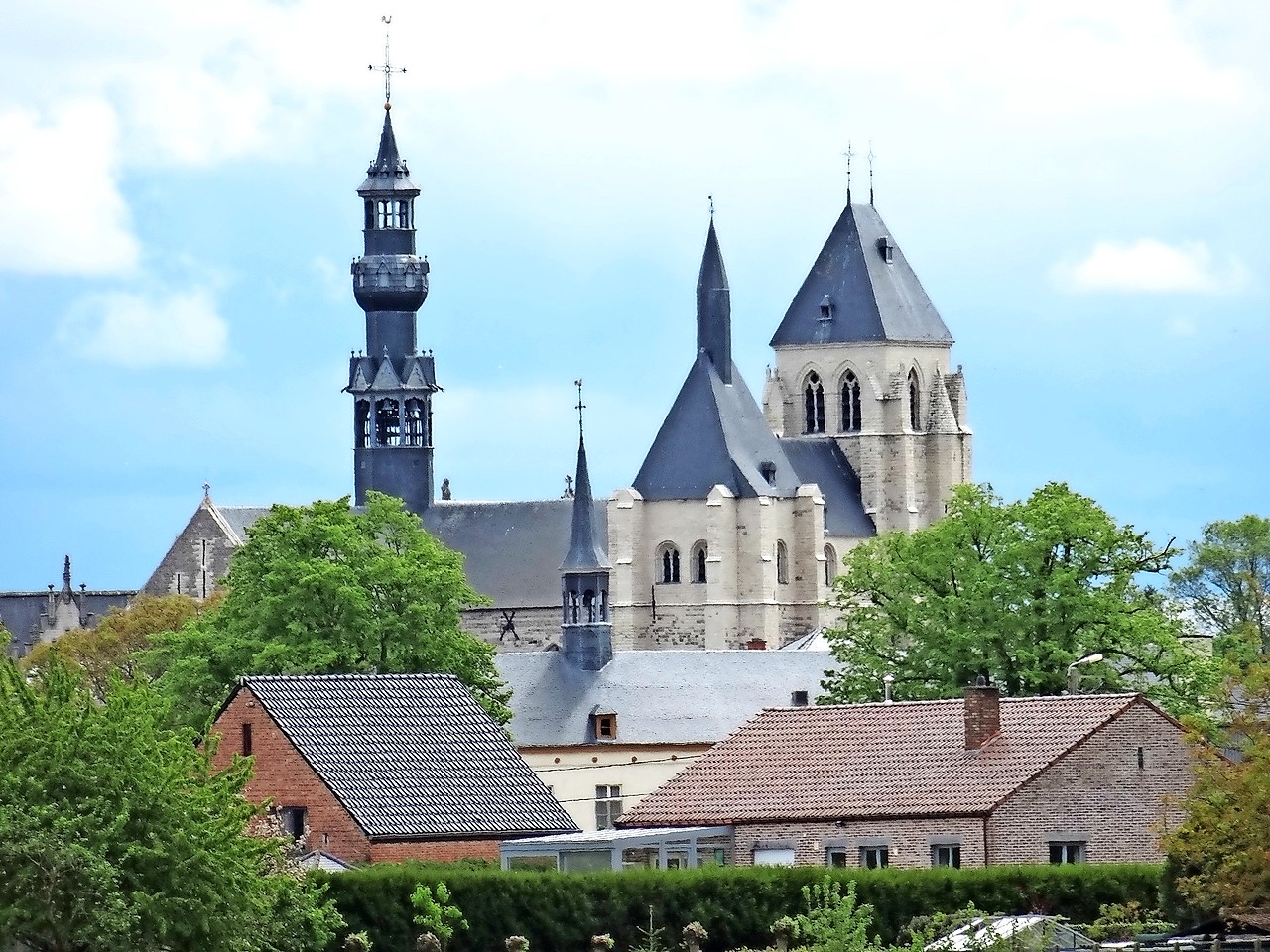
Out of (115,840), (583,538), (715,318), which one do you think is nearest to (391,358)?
(715,318)

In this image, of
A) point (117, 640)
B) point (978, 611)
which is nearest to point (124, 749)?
point (978, 611)

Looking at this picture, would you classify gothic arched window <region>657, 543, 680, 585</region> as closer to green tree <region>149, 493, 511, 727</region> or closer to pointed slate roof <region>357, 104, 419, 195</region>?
pointed slate roof <region>357, 104, 419, 195</region>

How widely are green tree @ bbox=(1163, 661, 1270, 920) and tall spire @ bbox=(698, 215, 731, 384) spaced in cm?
7400

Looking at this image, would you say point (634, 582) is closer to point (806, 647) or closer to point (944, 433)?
point (944, 433)

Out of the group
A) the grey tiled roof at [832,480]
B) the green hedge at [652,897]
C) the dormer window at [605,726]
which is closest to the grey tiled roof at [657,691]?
the dormer window at [605,726]

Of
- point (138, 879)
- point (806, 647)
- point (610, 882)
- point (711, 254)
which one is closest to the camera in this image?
point (138, 879)

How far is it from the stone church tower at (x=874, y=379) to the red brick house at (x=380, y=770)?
6836 cm

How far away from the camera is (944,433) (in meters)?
126

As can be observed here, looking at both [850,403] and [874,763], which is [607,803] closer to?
[874,763]

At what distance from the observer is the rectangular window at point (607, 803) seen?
83.2m

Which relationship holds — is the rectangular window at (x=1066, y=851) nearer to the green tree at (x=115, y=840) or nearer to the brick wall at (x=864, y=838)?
the brick wall at (x=864, y=838)

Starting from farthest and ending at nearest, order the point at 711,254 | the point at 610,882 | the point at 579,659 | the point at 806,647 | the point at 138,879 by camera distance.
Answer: the point at 711,254, the point at 806,647, the point at 579,659, the point at 610,882, the point at 138,879

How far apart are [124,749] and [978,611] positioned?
27.8 m

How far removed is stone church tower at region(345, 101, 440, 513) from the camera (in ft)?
419
